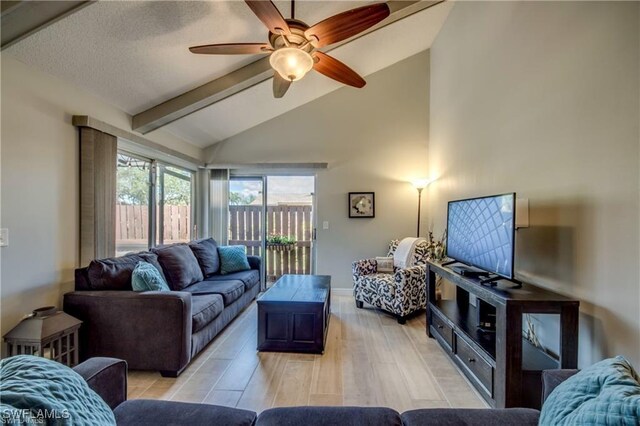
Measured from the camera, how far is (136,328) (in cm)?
231

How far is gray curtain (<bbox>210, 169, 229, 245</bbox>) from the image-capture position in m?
4.95

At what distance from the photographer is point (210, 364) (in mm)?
2533

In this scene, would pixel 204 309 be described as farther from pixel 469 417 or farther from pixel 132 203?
Result: pixel 469 417

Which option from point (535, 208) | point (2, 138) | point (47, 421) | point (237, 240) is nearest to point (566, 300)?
point (535, 208)

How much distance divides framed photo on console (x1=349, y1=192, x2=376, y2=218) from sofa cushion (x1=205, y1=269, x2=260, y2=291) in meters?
1.82

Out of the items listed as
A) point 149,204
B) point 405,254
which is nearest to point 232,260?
point 149,204

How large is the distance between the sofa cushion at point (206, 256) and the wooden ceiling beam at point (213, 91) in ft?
5.15

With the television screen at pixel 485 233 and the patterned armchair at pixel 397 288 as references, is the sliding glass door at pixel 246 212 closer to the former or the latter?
the patterned armchair at pixel 397 288

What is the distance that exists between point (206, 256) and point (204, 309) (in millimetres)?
1419

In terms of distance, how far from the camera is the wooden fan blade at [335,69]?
225 centimetres

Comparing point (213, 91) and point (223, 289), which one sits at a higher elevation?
point (213, 91)

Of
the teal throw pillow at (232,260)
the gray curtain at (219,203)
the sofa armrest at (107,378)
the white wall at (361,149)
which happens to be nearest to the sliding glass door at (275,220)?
the gray curtain at (219,203)

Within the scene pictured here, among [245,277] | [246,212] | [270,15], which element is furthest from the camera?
[246,212]

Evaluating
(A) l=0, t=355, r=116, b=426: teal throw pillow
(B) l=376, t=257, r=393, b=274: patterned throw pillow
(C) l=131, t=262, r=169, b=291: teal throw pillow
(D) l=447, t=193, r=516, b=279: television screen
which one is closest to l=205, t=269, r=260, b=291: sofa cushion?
(C) l=131, t=262, r=169, b=291: teal throw pillow
